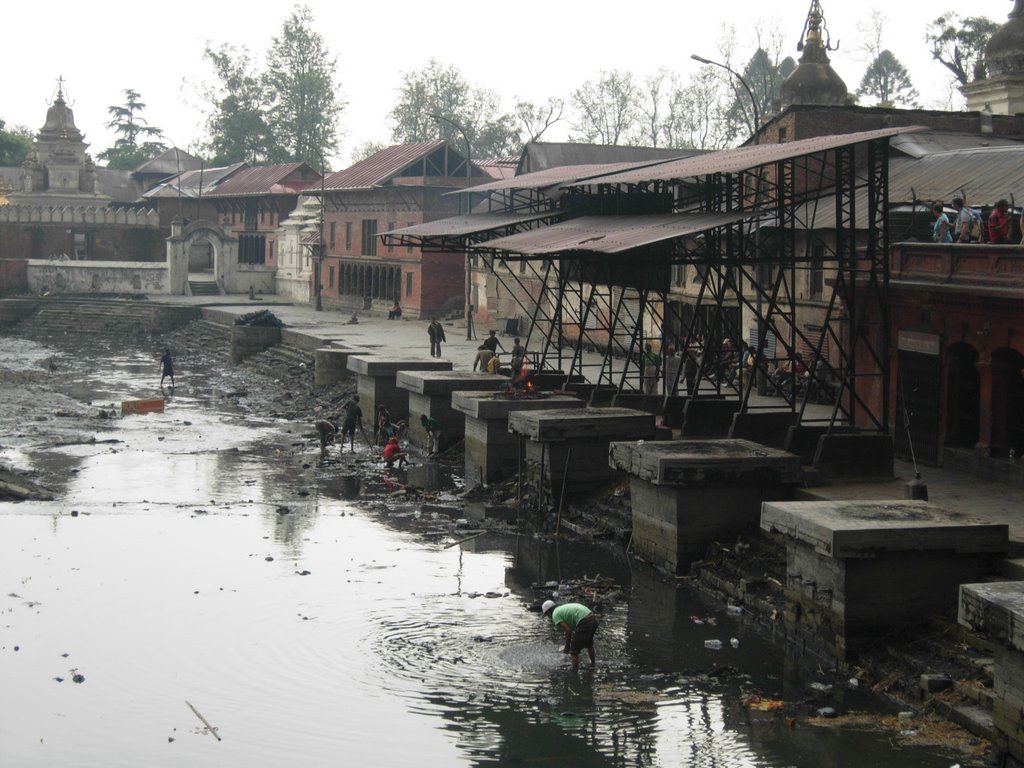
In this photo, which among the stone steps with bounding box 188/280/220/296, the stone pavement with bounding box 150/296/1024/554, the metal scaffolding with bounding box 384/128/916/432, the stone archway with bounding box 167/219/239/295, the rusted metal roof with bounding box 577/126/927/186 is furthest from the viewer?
the stone steps with bounding box 188/280/220/296

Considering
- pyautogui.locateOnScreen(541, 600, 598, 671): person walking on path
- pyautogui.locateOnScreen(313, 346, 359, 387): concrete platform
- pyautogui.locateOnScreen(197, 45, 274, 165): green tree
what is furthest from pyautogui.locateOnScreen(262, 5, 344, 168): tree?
pyautogui.locateOnScreen(541, 600, 598, 671): person walking on path

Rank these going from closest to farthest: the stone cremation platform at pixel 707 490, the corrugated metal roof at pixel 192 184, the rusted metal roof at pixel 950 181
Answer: the stone cremation platform at pixel 707 490, the rusted metal roof at pixel 950 181, the corrugated metal roof at pixel 192 184

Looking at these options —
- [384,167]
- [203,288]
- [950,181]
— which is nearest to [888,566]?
[950,181]

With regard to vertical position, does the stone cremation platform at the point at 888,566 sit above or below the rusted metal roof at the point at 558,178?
below

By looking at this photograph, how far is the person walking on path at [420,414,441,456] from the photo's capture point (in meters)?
29.1

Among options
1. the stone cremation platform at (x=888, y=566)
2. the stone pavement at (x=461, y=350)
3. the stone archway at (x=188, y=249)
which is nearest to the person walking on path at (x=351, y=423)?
the stone pavement at (x=461, y=350)

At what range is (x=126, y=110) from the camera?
11669 cm

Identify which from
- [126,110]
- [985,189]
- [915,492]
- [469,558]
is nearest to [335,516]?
[469,558]

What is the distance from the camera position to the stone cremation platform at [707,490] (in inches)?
724

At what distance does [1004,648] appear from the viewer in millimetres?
11586

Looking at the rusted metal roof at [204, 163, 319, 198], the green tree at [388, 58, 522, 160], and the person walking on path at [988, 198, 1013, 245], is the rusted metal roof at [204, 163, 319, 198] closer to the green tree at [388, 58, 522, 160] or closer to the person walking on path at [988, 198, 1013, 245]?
the green tree at [388, 58, 522, 160]

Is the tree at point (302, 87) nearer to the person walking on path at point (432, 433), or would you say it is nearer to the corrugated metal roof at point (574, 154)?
the corrugated metal roof at point (574, 154)

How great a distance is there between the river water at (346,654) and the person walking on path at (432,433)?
4.60 metres

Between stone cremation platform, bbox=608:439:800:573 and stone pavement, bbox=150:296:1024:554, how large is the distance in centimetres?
66
